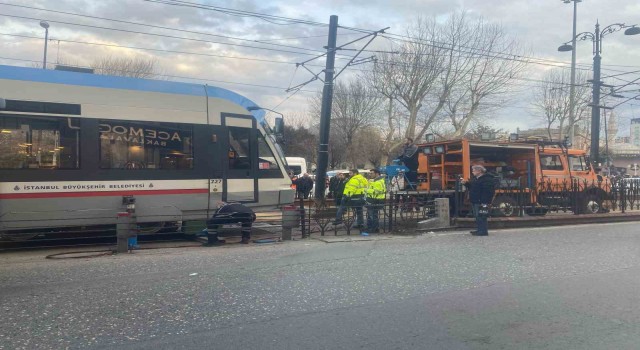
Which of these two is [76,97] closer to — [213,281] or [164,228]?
[164,228]

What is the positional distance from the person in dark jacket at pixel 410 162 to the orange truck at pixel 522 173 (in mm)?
193

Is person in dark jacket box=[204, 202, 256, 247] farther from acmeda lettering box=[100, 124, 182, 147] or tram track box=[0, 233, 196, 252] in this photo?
acmeda lettering box=[100, 124, 182, 147]

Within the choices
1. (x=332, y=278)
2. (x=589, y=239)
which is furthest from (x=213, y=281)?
(x=589, y=239)

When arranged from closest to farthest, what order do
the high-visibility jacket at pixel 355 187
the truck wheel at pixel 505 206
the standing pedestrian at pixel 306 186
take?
the high-visibility jacket at pixel 355 187, the truck wheel at pixel 505 206, the standing pedestrian at pixel 306 186

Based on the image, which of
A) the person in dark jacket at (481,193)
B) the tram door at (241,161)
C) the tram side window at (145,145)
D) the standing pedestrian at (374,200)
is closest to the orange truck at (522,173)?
the person in dark jacket at (481,193)

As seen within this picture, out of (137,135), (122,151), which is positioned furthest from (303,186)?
(122,151)

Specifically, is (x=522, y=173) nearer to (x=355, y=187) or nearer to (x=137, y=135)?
(x=355, y=187)

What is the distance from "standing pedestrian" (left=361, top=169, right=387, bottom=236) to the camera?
40.5 ft

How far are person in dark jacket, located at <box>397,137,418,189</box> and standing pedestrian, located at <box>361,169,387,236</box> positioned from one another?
3.55m

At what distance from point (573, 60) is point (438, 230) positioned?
17233 millimetres

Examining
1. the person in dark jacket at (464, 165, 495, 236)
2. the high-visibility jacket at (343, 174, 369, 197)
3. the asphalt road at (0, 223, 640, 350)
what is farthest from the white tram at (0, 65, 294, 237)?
the person in dark jacket at (464, 165, 495, 236)

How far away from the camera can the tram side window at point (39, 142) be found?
9.00 meters

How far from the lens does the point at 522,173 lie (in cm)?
1628

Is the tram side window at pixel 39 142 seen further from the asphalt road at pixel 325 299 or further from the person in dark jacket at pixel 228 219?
the person in dark jacket at pixel 228 219
